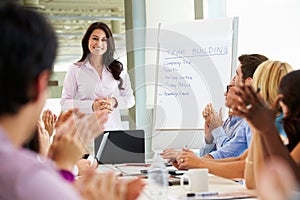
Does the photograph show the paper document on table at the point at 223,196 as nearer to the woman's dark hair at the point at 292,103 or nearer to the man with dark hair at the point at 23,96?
the woman's dark hair at the point at 292,103

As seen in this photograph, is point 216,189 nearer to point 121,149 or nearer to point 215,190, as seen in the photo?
point 215,190

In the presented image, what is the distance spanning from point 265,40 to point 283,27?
1.21 feet

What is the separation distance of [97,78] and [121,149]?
36.4 inches

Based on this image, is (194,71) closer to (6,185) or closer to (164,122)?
(164,122)

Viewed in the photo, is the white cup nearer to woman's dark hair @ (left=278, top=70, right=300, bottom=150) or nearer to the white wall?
woman's dark hair @ (left=278, top=70, right=300, bottom=150)

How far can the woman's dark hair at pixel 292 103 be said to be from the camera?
1.99 metres

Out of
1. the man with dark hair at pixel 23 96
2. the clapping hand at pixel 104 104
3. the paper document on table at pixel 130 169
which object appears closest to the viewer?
the man with dark hair at pixel 23 96

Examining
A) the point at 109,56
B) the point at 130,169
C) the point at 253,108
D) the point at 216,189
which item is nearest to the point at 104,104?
the point at 109,56

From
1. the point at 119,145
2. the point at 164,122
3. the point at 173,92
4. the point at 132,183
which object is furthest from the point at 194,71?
the point at 132,183

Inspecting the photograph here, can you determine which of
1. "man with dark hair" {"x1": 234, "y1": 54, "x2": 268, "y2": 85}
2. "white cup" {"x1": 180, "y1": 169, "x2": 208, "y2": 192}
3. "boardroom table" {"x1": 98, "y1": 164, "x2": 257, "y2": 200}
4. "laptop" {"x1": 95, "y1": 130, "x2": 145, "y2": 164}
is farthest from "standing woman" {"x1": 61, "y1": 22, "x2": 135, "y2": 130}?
"white cup" {"x1": 180, "y1": 169, "x2": 208, "y2": 192}

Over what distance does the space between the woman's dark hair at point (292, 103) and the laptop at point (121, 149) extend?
5.33 ft

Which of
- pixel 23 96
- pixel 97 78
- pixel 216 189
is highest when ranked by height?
pixel 23 96

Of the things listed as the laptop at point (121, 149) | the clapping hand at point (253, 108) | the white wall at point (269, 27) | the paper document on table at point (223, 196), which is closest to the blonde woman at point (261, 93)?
the clapping hand at point (253, 108)

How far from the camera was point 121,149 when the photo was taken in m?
3.56
